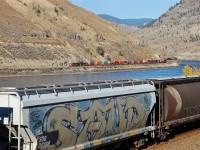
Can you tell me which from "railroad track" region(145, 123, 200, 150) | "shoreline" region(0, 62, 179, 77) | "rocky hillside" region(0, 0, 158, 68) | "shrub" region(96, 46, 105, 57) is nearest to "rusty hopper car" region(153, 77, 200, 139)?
"railroad track" region(145, 123, 200, 150)

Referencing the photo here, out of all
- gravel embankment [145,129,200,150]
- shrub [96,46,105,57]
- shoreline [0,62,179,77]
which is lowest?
gravel embankment [145,129,200,150]

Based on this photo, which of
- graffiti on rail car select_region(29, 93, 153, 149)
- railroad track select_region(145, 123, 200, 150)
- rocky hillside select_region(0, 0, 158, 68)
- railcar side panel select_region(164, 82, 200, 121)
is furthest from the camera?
rocky hillside select_region(0, 0, 158, 68)

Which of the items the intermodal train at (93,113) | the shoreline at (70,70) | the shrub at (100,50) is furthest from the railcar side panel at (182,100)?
the shrub at (100,50)

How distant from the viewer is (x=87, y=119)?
18.1 meters

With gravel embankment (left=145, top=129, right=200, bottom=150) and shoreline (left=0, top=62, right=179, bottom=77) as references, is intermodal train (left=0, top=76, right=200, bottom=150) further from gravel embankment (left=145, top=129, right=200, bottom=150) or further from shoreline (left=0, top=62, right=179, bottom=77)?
shoreline (left=0, top=62, right=179, bottom=77)

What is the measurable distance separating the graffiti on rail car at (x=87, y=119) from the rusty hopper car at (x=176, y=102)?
1.40 meters

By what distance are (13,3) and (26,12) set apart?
6.84 m

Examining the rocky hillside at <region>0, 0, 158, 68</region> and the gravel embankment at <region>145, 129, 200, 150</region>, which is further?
the rocky hillside at <region>0, 0, 158, 68</region>

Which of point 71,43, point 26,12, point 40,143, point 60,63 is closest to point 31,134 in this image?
point 40,143

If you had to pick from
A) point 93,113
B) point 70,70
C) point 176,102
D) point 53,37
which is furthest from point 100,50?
point 93,113

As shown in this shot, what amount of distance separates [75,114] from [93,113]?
4.20 ft

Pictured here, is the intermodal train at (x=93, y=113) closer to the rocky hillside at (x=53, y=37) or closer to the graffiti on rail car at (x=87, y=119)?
the graffiti on rail car at (x=87, y=119)

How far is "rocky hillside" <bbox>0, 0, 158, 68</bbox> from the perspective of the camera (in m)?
117

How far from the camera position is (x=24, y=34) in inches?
5044
